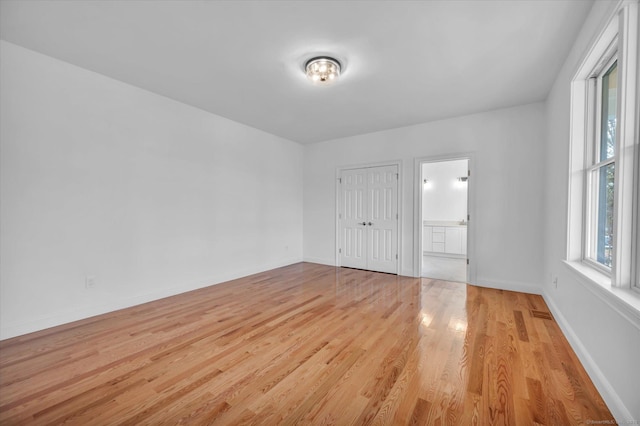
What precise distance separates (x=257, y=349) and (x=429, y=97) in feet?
12.0

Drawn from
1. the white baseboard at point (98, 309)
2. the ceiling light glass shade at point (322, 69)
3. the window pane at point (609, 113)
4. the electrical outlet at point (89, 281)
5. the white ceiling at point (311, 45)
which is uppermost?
the white ceiling at point (311, 45)

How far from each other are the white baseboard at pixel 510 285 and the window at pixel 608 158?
5.16 ft

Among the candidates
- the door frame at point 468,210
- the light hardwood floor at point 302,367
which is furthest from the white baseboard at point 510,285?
the light hardwood floor at point 302,367

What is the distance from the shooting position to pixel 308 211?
611 cm

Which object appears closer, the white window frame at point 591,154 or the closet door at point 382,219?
the white window frame at point 591,154

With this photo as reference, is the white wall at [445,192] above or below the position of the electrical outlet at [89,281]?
above

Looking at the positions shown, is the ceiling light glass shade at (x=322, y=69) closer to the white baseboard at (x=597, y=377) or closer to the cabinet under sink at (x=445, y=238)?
the white baseboard at (x=597, y=377)

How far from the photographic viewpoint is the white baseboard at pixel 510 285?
3.75 metres

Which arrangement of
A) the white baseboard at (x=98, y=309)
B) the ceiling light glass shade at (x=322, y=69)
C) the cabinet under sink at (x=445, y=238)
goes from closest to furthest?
the white baseboard at (x=98, y=309) → the ceiling light glass shade at (x=322, y=69) → the cabinet under sink at (x=445, y=238)

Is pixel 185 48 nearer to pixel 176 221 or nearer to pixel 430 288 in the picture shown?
pixel 176 221

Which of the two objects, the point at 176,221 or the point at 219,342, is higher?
the point at 176,221

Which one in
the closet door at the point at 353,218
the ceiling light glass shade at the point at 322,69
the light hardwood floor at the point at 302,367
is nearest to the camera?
the light hardwood floor at the point at 302,367

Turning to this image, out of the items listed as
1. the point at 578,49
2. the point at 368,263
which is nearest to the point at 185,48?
the point at 578,49

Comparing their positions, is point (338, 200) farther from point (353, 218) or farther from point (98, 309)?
point (98, 309)
